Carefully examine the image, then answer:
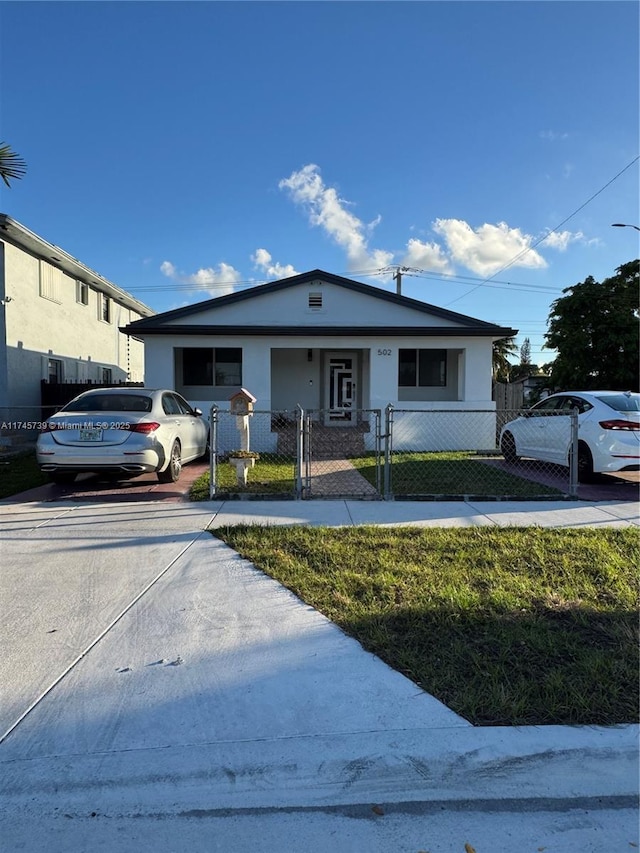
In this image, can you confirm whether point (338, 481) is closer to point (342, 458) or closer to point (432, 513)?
point (432, 513)

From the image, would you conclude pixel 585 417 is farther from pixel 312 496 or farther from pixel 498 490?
pixel 312 496

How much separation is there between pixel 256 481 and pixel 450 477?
11.8 ft

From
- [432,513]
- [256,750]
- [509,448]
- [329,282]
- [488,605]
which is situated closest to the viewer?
[256,750]

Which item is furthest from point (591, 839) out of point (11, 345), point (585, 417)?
point (11, 345)

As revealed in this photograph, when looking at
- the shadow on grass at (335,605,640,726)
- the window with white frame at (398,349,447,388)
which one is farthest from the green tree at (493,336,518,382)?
the shadow on grass at (335,605,640,726)

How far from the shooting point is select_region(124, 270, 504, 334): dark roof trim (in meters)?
14.8

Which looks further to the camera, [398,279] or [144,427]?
[398,279]

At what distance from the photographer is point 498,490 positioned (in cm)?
865

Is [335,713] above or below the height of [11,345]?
below

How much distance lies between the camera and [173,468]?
872cm

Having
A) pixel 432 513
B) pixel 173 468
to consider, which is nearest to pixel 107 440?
pixel 173 468

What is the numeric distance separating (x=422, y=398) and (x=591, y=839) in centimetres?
1563

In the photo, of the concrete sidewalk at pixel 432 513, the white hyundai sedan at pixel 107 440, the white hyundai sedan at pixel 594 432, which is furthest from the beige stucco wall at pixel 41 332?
the white hyundai sedan at pixel 594 432

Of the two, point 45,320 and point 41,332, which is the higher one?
point 45,320
